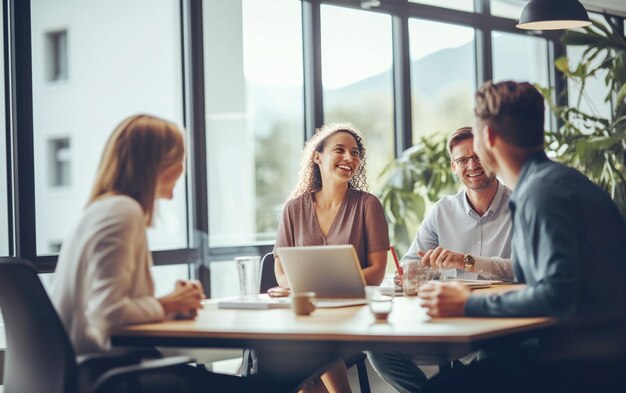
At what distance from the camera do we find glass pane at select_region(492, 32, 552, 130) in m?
6.70

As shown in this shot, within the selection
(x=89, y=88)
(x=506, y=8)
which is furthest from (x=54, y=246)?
(x=506, y=8)

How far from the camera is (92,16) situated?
4.61m

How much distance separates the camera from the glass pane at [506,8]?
6.54 m

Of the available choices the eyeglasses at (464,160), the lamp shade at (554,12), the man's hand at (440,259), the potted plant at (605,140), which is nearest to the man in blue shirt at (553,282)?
the man's hand at (440,259)

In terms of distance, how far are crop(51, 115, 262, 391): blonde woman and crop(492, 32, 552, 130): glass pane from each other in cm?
473

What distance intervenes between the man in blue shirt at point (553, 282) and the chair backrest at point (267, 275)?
1.39 meters

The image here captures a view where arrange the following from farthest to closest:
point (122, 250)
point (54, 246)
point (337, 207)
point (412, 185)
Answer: point (412, 185) → point (54, 246) → point (337, 207) → point (122, 250)

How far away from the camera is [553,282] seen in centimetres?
203

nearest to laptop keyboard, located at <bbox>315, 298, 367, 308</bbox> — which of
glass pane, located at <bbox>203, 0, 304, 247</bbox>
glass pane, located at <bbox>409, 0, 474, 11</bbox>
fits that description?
glass pane, located at <bbox>203, 0, 304, 247</bbox>

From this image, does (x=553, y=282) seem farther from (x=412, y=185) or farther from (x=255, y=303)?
(x=412, y=185)

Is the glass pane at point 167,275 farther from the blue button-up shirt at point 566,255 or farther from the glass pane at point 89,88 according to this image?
the blue button-up shirt at point 566,255

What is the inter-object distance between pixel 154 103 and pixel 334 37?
1.38 meters

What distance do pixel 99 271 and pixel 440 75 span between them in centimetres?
462

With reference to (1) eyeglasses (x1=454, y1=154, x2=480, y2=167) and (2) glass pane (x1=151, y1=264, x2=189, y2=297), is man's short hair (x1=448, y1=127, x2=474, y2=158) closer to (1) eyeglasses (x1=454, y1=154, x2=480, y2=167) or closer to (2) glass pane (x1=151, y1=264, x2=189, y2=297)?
(1) eyeglasses (x1=454, y1=154, x2=480, y2=167)
